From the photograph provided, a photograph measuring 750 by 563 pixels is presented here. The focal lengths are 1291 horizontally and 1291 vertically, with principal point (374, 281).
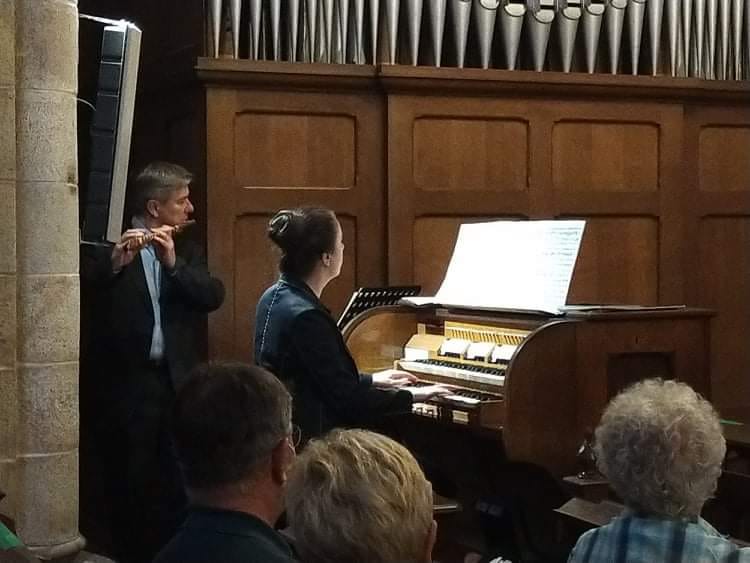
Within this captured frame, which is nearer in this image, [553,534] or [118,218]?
[118,218]

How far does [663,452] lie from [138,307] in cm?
288

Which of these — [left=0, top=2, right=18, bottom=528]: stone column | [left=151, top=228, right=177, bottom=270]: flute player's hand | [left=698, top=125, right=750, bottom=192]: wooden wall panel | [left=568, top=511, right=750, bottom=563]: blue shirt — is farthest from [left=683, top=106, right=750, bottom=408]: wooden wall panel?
[left=568, top=511, right=750, bottom=563]: blue shirt

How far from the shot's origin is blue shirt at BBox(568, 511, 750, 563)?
2.54 meters

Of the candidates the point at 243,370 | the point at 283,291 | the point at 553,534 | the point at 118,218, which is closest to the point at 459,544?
the point at 553,534

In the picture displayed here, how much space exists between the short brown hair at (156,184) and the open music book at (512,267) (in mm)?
1115

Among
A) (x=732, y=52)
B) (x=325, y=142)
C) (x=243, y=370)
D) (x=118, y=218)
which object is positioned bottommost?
(x=243, y=370)

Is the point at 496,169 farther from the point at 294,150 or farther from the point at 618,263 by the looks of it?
the point at 294,150

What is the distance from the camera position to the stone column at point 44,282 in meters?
4.26

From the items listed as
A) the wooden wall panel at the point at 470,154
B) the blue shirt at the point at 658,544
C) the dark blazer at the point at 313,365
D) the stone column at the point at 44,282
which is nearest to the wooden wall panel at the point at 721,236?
the wooden wall panel at the point at 470,154

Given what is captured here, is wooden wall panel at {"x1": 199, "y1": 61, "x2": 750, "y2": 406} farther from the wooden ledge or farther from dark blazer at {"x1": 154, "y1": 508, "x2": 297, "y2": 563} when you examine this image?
dark blazer at {"x1": 154, "y1": 508, "x2": 297, "y2": 563}

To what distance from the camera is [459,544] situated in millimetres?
5512

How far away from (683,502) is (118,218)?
2.69m

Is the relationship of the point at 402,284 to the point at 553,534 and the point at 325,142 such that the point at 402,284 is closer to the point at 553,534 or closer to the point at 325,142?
the point at 325,142

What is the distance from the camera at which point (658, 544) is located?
101 inches
